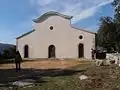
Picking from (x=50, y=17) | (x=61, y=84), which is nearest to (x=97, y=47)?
(x=50, y=17)

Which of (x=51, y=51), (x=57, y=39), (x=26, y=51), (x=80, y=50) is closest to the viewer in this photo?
(x=80, y=50)

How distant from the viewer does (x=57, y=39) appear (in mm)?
59500

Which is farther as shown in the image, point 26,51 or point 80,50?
point 26,51

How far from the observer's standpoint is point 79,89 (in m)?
15.2

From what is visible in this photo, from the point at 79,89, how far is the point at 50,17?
46134mm

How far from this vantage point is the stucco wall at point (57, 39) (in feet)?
190

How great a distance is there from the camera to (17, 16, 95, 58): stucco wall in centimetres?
5778

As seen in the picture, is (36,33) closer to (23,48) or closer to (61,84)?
(23,48)

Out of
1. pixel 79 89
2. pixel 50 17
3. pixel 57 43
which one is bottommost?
pixel 79 89

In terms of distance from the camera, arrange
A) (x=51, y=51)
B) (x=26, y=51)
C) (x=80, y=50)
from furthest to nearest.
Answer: (x=26, y=51) < (x=51, y=51) < (x=80, y=50)

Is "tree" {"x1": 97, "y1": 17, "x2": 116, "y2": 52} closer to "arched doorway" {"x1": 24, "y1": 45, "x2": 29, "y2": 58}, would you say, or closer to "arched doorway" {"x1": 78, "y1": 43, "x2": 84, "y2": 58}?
"arched doorway" {"x1": 78, "y1": 43, "x2": 84, "y2": 58}

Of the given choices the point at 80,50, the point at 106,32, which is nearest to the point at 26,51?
the point at 80,50

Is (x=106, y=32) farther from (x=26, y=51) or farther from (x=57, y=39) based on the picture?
(x=26, y=51)

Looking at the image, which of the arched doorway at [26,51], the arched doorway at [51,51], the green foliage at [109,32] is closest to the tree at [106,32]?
the green foliage at [109,32]
